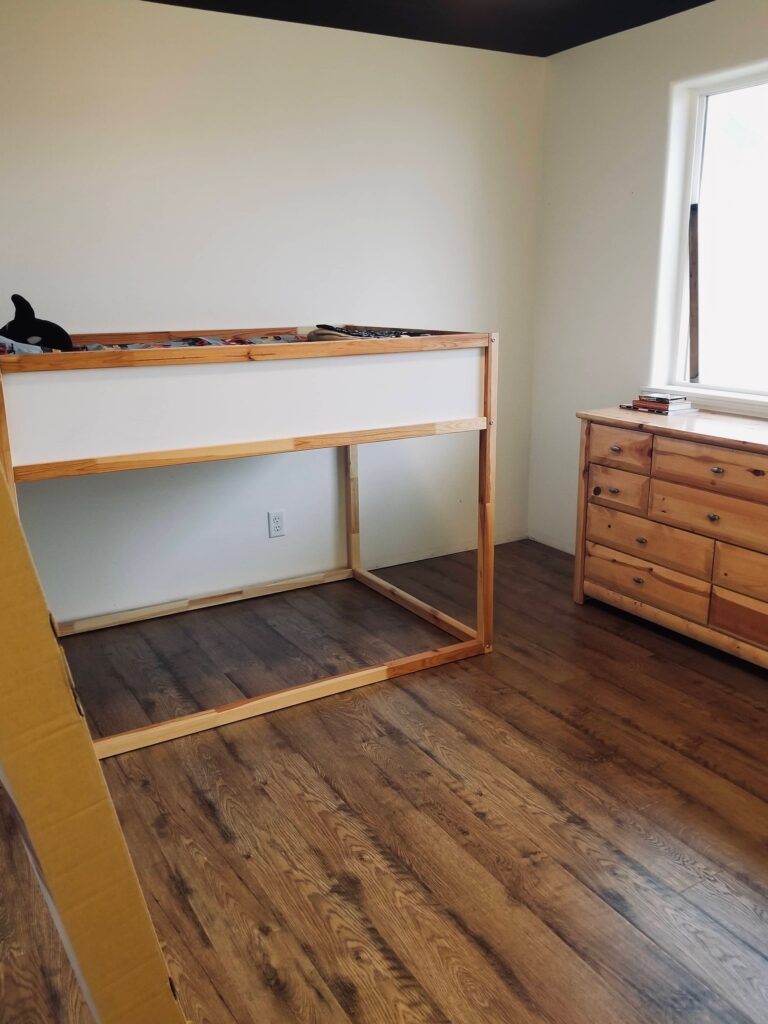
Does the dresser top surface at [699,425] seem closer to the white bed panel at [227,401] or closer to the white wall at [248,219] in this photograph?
the white bed panel at [227,401]

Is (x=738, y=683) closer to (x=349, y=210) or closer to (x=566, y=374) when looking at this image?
(x=566, y=374)

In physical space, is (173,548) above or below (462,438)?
below

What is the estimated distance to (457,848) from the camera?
6.40ft

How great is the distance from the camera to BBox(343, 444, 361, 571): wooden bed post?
363cm

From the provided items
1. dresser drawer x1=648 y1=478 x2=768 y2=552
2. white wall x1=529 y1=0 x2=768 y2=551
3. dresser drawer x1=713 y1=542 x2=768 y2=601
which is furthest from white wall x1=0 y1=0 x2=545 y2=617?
dresser drawer x1=713 y1=542 x2=768 y2=601

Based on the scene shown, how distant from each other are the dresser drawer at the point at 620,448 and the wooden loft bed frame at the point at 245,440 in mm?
611

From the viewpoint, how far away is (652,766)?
7.44ft

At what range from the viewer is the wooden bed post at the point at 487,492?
9.02 ft

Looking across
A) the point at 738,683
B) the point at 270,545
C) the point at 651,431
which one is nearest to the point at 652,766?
the point at 738,683

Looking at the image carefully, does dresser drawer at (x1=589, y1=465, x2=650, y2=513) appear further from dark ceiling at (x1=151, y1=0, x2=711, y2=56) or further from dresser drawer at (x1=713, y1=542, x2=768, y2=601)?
dark ceiling at (x1=151, y1=0, x2=711, y2=56)

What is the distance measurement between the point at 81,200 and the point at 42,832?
112 inches

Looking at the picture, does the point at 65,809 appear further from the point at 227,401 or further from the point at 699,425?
the point at 699,425

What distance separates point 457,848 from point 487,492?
4.05 ft

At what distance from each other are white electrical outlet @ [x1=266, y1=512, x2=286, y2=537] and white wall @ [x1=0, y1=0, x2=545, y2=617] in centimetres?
4
